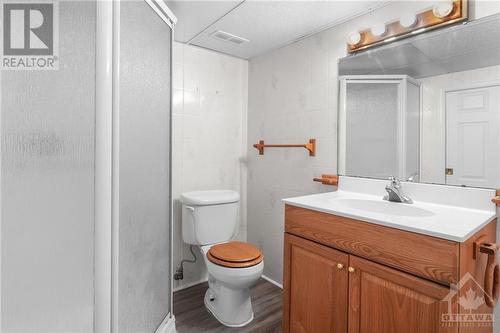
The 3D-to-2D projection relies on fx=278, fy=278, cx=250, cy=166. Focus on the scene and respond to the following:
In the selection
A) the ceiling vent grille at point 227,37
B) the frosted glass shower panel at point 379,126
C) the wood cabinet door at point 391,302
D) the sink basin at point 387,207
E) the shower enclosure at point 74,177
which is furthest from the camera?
the ceiling vent grille at point 227,37

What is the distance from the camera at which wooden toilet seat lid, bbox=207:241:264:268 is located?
5.57 feet

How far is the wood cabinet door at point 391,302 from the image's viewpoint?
3.24 feet

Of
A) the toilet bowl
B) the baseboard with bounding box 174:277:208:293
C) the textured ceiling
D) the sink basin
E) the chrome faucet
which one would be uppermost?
the textured ceiling

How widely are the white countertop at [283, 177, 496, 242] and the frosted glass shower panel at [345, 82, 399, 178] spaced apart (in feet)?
0.34

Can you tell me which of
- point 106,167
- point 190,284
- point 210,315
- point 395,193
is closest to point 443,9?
point 395,193

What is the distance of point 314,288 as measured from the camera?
1.39 meters

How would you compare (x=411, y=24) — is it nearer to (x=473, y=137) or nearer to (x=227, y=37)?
(x=473, y=137)

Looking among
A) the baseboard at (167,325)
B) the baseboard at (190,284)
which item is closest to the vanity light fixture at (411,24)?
the baseboard at (167,325)

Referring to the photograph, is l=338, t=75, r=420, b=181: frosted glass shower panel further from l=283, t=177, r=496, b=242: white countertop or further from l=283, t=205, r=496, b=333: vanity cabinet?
l=283, t=205, r=496, b=333: vanity cabinet

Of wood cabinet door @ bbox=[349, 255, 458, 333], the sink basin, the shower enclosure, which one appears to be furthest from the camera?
the sink basin

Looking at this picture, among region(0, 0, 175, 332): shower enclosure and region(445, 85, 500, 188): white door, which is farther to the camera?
region(445, 85, 500, 188): white door

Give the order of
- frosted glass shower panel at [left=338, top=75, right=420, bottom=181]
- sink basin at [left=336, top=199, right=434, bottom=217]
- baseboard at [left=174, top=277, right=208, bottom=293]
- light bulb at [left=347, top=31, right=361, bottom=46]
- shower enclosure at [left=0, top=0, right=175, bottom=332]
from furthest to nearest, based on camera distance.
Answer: baseboard at [left=174, top=277, right=208, bottom=293] < light bulb at [left=347, top=31, right=361, bottom=46] < frosted glass shower panel at [left=338, top=75, right=420, bottom=181] < sink basin at [left=336, top=199, right=434, bottom=217] < shower enclosure at [left=0, top=0, right=175, bottom=332]

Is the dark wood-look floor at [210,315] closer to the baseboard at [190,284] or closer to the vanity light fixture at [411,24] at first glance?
the baseboard at [190,284]

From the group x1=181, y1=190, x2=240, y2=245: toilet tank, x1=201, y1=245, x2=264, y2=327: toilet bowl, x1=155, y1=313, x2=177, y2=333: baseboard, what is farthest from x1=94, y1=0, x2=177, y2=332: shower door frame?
x1=181, y1=190, x2=240, y2=245: toilet tank
